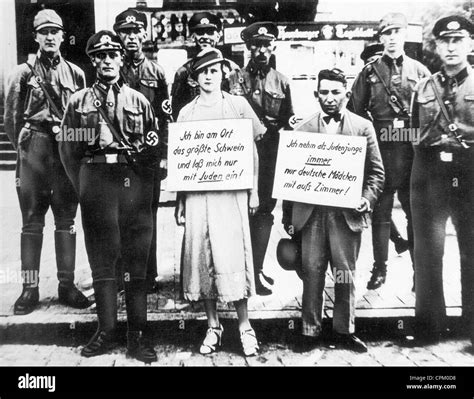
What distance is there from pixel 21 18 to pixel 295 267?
9.40 ft

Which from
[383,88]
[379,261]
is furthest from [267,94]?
[379,261]

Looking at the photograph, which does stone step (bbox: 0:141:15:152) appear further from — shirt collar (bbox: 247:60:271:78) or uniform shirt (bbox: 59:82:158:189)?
shirt collar (bbox: 247:60:271:78)

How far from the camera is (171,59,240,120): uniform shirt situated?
14.9 feet

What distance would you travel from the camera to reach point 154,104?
181 inches

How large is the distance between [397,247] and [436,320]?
2.07 ft

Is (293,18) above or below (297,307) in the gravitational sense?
above

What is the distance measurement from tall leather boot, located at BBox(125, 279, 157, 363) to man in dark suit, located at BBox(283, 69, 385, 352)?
1146 millimetres

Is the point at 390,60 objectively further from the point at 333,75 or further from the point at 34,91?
the point at 34,91


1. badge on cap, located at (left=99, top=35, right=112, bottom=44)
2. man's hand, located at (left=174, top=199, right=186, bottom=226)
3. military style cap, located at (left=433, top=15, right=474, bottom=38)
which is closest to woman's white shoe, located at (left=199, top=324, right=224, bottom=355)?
man's hand, located at (left=174, top=199, right=186, bottom=226)

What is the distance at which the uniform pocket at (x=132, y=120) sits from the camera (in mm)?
4434
